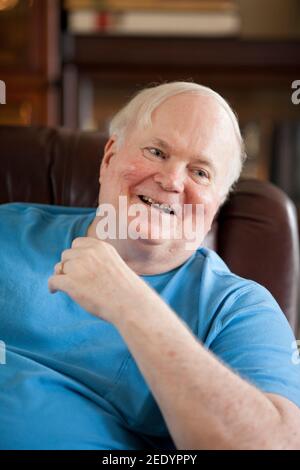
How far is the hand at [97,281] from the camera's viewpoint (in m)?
1.07

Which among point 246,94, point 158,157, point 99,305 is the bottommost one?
point 246,94

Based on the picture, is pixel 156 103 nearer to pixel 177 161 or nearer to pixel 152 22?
pixel 177 161

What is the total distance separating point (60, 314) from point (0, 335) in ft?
0.37

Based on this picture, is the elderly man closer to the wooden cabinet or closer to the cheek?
the cheek

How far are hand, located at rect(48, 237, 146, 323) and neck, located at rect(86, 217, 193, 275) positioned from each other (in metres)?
0.17

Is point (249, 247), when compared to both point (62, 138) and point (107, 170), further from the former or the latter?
point (62, 138)

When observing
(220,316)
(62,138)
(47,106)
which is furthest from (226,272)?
(47,106)

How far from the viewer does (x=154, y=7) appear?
120 inches

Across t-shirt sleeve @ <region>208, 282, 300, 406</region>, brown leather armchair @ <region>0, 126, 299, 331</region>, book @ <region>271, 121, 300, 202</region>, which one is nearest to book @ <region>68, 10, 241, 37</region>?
book @ <region>271, 121, 300, 202</region>

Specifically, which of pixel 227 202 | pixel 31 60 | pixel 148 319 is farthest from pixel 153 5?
pixel 148 319

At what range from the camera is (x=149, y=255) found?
52.2 inches

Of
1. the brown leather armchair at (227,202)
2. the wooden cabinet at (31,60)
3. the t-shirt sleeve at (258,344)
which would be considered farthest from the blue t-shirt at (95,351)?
the wooden cabinet at (31,60)

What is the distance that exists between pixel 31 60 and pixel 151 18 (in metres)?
0.53

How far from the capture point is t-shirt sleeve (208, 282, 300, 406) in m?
1.10
